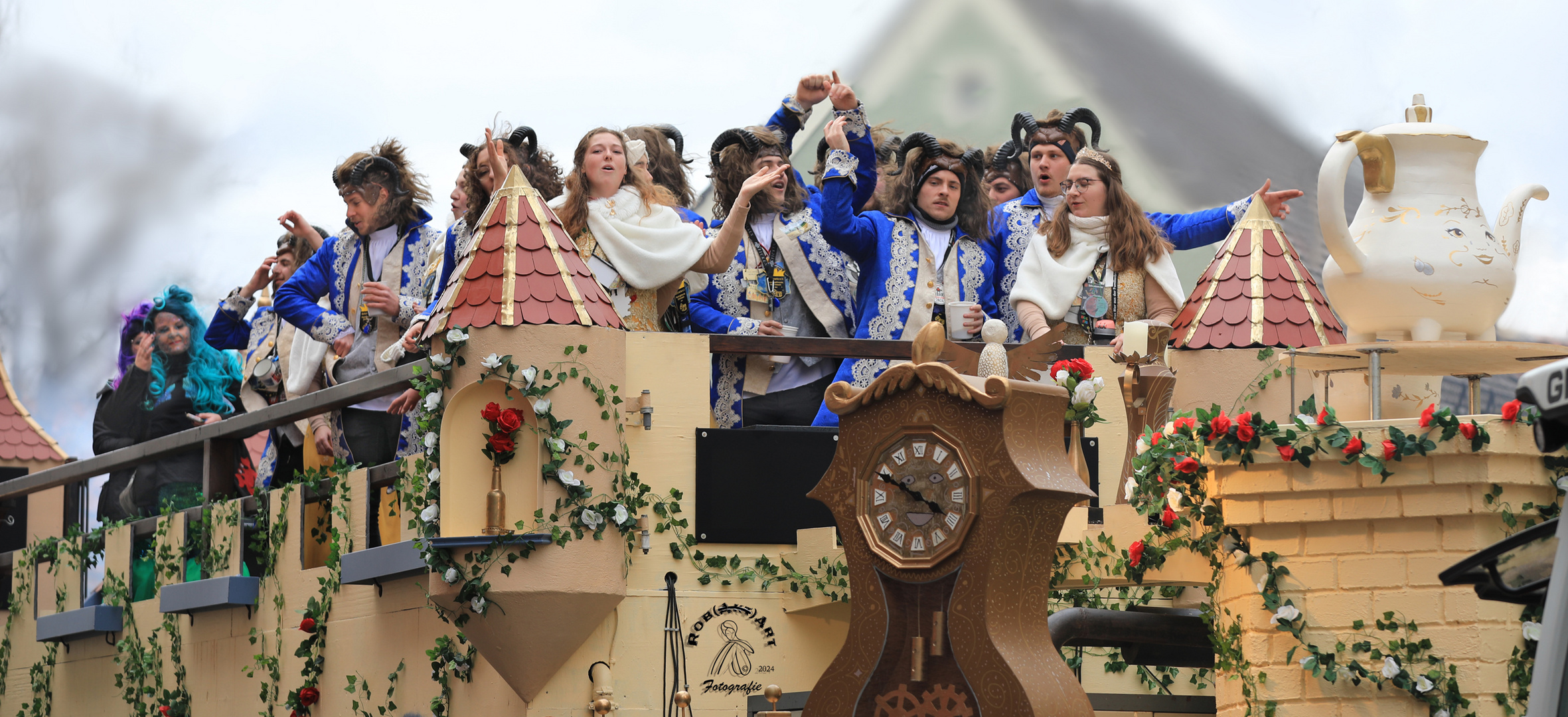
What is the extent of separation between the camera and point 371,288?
33.6ft

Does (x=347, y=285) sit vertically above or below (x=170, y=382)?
above

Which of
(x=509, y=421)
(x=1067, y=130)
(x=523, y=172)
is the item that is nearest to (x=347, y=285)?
(x=523, y=172)

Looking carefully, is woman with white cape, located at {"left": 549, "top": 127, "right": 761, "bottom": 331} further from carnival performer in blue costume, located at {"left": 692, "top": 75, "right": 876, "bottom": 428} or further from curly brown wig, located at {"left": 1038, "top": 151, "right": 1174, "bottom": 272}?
curly brown wig, located at {"left": 1038, "top": 151, "right": 1174, "bottom": 272}

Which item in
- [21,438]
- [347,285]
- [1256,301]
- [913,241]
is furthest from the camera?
[21,438]

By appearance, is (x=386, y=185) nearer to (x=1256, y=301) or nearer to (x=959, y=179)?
(x=959, y=179)

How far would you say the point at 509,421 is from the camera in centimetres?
909

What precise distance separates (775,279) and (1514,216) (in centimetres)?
395

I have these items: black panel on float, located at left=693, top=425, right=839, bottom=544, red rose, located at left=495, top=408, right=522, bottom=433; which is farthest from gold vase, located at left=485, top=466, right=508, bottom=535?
black panel on float, located at left=693, top=425, right=839, bottom=544

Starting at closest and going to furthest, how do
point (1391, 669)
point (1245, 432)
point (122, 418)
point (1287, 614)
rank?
point (1391, 669) < point (1287, 614) < point (1245, 432) < point (122, 418)

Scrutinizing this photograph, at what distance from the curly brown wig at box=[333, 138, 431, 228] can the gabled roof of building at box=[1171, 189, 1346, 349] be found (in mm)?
4292

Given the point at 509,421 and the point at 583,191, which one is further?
the point at 583,191

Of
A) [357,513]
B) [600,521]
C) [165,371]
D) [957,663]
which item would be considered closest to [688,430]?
[600,521]

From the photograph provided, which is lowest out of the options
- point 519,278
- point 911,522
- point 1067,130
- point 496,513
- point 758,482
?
point 911,522

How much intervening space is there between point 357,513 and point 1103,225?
13.6 feet
